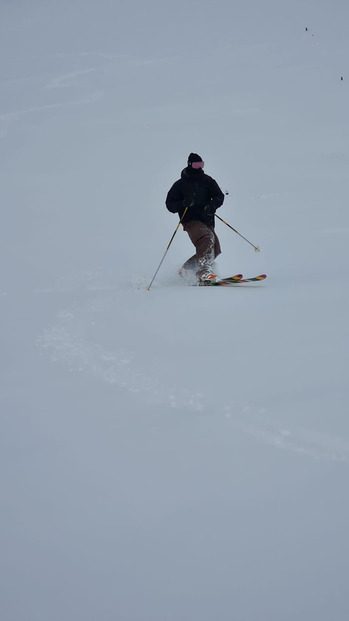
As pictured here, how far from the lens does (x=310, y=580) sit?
3.44 meters

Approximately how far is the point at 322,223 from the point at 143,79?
13.9 m

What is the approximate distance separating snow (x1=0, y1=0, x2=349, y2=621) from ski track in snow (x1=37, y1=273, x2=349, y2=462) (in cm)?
2

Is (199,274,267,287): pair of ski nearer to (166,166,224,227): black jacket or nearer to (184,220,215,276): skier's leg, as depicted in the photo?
(184,220,215,276): skier's leg

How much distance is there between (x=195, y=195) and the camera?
860 centimetres

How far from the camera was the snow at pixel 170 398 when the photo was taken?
11.6 ft

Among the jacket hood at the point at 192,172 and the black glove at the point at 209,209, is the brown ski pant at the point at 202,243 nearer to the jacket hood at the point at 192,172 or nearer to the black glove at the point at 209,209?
the black glove at the point at 209,209

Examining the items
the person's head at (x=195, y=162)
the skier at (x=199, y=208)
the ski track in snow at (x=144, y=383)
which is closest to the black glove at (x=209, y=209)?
the skier at (x=199, y=208)

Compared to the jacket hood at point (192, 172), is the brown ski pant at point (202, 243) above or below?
below

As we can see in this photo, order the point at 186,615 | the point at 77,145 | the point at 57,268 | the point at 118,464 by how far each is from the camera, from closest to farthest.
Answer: the point at 186,615 → the point at 118,464 → the point at 57,268 → the point at 77,145

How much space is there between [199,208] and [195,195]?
185 mm

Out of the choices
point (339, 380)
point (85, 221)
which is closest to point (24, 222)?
point (85, 221)

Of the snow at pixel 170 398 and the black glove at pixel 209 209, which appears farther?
the black glove at pixel 209 209

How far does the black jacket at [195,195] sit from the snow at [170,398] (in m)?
0.88

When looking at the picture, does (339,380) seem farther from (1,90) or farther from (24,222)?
(1,90)
